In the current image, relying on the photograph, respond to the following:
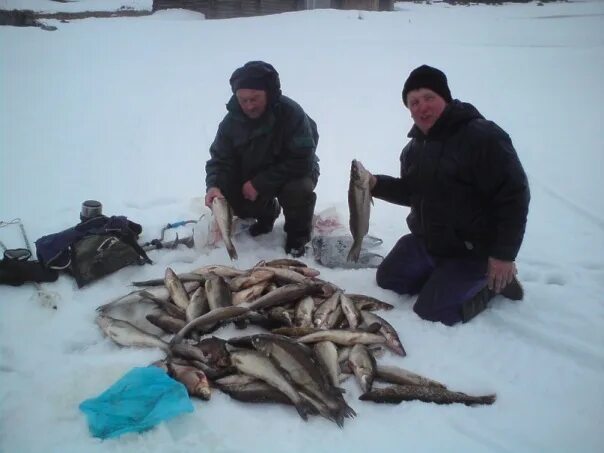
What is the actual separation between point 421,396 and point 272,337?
97cm

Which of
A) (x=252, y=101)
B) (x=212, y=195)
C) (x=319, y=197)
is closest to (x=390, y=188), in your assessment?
(x=252, y=101)

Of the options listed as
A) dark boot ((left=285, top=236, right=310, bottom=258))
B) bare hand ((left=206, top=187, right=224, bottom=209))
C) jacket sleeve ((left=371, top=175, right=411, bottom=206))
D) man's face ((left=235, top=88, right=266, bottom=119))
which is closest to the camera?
jacket sleeve ((left=371, top=175, right=411, bottom=206))

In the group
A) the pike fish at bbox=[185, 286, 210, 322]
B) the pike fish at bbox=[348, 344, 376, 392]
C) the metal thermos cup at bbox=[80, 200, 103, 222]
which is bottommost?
the pike fish at bbox=[348, 344, 376, 392]

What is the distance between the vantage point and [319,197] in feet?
20.1

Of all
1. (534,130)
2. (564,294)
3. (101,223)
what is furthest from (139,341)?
(534,130)

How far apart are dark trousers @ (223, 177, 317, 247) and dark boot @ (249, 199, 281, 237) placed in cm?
2

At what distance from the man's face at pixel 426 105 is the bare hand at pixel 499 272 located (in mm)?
1092

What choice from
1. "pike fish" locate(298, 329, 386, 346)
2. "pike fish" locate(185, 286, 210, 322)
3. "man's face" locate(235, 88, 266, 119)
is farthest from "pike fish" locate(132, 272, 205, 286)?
"man's face" locate(235, 88, 266, 119)

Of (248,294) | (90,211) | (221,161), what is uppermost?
(221,161)

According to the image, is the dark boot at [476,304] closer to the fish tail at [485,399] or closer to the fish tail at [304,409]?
the fish tail at [485,399]

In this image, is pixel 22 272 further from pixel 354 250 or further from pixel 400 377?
pixel 400 377

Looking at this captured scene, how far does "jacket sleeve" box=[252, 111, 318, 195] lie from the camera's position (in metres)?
4.39

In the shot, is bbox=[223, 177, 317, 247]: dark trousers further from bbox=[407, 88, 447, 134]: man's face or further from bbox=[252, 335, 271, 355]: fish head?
bbox=[252, 335, 271, 355]: fish head

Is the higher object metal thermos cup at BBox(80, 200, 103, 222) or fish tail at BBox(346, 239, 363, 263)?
metal thermos cup at BBox(80, 200, 103, 222)
